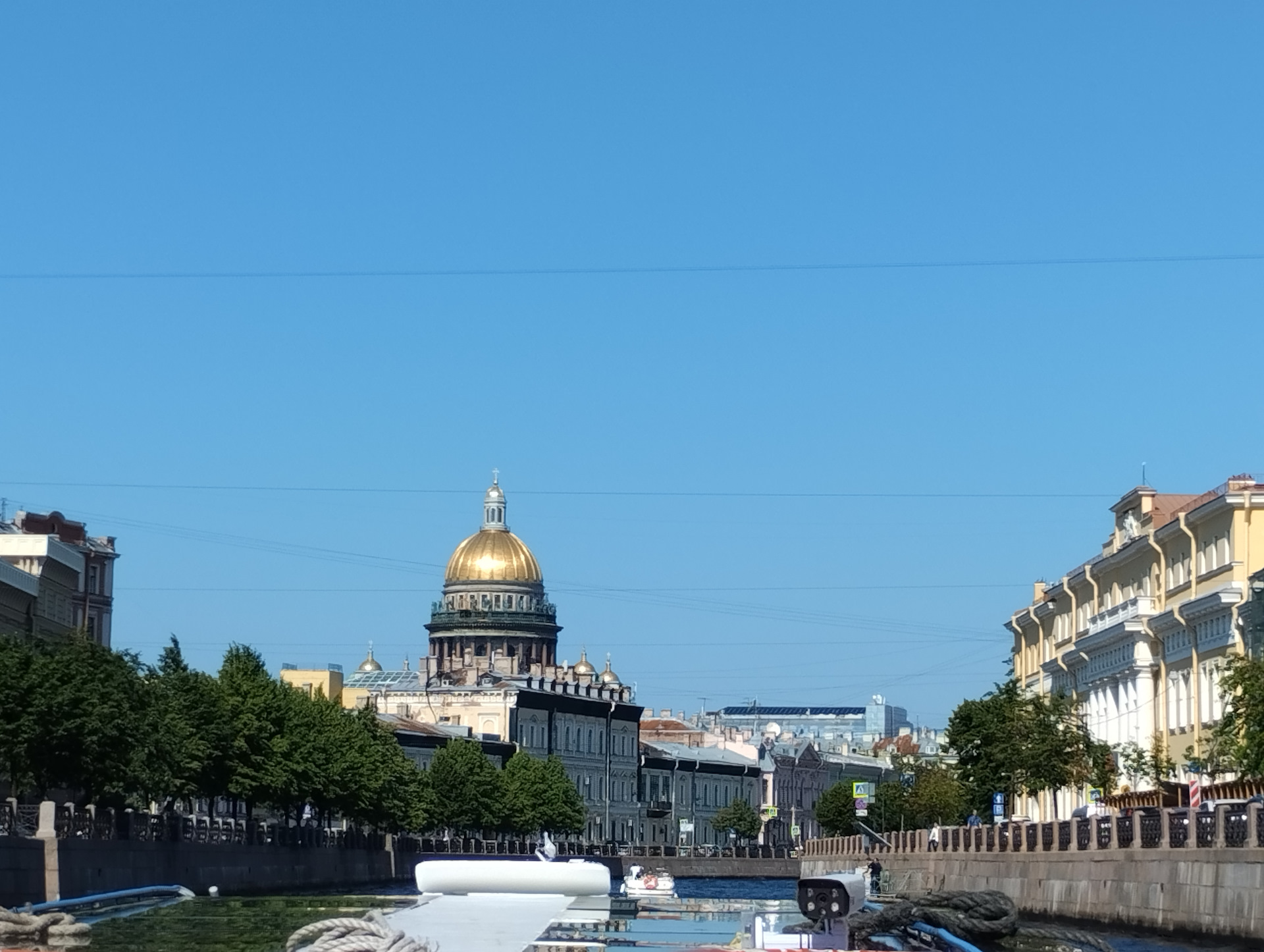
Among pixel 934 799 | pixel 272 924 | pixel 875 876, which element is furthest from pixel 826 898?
pixel 934 799

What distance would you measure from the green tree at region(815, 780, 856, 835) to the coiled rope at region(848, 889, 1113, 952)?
155 meters

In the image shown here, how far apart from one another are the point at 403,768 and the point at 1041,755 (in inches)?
1801

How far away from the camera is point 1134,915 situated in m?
39.6

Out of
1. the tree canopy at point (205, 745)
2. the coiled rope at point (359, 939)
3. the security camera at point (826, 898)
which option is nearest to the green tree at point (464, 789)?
the tree canopy at point (205, 745)

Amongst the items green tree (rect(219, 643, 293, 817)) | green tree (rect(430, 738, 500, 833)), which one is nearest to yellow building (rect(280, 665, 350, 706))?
green tree (rect(430, 738, 500, 833))

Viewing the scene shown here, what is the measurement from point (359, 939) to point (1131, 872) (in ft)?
99.3

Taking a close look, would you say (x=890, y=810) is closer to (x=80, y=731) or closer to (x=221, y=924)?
(x=80, y=731)

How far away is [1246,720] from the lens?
49219mm

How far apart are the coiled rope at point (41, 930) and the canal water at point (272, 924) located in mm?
151

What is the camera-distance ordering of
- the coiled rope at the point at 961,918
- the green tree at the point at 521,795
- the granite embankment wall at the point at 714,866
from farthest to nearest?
the granite embankment wall at the point at 714,866 → the green tree at the point at 521,795 → the coiled rope at the point at 961,918

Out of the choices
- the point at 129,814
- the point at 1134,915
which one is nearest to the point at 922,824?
the point at 129,814

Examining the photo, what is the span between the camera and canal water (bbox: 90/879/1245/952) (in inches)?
621

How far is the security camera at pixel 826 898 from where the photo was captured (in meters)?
16.3

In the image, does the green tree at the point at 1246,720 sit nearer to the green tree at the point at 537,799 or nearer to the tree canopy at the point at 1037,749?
the tree canopy at the point at 1037,749
